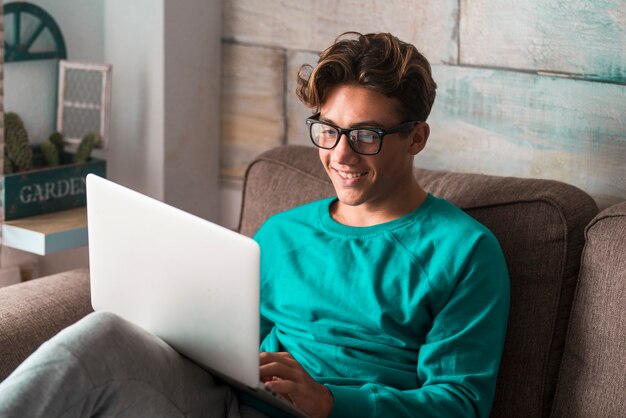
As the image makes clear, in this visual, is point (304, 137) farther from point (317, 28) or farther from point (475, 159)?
point (475, 159)

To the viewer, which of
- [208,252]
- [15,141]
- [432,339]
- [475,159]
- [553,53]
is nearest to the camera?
[208,252]

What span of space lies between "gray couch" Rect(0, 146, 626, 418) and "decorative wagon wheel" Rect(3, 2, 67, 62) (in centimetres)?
84

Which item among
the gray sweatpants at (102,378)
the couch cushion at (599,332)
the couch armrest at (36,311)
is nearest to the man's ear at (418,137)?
the couch cushion at (599,332)

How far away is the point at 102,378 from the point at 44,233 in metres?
1.00

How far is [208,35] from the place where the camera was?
2539mm

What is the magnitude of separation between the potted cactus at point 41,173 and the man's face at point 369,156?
0.93m

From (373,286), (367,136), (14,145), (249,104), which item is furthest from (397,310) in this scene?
(14,145)

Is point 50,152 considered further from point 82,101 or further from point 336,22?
point 336,22

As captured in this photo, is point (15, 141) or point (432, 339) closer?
point (432, 339)

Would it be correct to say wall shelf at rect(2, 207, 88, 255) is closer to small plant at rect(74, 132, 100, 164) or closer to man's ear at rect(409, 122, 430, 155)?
small plant at rect(74, 132, 100, 164)

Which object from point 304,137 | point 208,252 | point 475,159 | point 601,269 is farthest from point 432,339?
point 304,137

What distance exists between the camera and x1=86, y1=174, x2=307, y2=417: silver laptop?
1287mm

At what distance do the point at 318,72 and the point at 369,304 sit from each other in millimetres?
432

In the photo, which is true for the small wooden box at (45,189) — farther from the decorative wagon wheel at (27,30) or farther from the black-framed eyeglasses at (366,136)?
the black-framed eyeglasses at (366,136)
